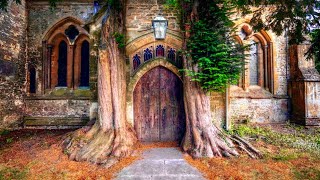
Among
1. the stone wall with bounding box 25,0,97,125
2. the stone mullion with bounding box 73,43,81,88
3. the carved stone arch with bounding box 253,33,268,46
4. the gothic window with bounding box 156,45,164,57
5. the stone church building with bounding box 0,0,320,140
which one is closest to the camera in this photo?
the gothic window with bounding box 156,45,164,57

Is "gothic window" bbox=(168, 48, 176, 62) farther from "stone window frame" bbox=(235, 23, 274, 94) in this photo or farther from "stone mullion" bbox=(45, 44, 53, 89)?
"stone mullion" bbox=(45, 44, 53, 89)

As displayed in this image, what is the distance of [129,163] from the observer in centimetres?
427

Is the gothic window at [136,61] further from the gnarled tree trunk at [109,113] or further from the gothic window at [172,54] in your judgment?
the gothic window at [172,54]

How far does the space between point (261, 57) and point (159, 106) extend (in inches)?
218

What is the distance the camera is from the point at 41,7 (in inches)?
309

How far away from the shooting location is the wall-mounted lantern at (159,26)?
526 centimetres

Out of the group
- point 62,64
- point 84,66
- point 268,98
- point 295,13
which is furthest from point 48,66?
point 268,98

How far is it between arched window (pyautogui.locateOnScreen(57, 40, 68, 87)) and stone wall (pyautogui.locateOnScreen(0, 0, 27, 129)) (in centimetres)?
136

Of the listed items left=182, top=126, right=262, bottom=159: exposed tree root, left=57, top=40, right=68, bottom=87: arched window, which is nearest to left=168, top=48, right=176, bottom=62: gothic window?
left=182, top=126, right=262, bottom=159: exposed tree root

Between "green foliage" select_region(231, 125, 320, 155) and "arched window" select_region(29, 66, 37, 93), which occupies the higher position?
"arched window" select_region(29, 66, 37, 93)

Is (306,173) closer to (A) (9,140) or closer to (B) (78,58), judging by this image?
(A) (9,140)

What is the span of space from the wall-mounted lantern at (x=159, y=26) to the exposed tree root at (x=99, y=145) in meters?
3.02

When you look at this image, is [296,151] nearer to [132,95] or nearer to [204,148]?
[204,148]

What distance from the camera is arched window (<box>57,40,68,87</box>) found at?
8.31 meters
